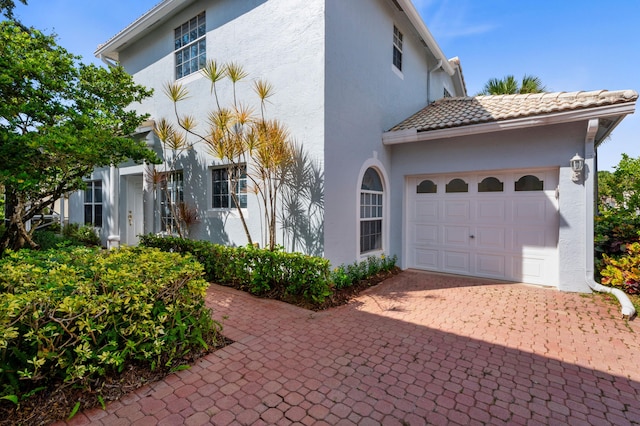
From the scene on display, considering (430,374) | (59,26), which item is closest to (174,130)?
(59,26)

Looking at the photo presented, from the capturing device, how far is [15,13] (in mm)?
13648

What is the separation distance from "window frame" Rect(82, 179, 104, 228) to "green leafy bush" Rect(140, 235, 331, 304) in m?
7.41

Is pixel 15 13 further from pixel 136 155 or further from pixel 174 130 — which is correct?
pixel 136 155

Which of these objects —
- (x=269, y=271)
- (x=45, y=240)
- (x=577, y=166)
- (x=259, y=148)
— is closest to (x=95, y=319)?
(x=269, y=271)

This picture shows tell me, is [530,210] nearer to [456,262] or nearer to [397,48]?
[456,262]

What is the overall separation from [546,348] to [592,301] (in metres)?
2.91

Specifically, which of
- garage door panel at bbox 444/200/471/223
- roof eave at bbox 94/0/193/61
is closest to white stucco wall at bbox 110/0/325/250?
roof eave at bbox 94/0/193/61

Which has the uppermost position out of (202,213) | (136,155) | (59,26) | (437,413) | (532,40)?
(59,26)

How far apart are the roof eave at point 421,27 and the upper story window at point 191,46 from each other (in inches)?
222

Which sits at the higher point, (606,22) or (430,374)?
(606,22)

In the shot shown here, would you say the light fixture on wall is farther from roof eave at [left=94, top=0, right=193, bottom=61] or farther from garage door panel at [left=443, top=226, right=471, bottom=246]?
roof eave at [left=94, top=0, right=193, bottom=61]

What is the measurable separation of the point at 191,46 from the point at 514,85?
13748 millimetres

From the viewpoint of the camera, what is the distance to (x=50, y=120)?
6625 millimetres

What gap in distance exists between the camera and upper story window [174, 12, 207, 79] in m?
8.81
